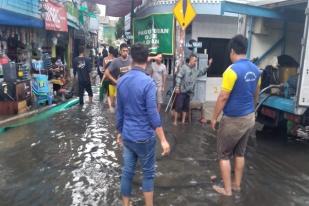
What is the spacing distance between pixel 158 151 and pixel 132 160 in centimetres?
277

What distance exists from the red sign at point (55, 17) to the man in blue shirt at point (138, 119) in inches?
400

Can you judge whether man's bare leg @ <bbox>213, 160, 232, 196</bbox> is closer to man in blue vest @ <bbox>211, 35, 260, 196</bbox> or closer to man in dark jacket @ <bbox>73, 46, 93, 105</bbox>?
man in blue vest @ <bbox>211, 35, 260, 196</bbox>

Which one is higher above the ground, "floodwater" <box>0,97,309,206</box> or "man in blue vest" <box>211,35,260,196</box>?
"man in blue vest" <box>211,35,260,196</box>

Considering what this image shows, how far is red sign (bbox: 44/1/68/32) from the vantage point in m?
13.4

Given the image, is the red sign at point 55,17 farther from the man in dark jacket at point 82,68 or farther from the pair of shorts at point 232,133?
the pair of shorts at point 232,133

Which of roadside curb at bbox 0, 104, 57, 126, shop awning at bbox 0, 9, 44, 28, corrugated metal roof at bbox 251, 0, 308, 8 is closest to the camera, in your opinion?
corrugated metal roof at bbox 251, 0, 308, 8

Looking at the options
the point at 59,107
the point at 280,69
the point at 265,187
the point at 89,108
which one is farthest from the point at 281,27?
the point at 59,107

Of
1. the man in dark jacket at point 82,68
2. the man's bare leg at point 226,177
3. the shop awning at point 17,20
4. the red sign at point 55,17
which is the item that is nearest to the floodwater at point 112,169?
the man's bare leg at point 226,177

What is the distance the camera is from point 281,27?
29.1ft

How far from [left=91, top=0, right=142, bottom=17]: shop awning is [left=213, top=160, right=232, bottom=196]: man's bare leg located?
535 inches

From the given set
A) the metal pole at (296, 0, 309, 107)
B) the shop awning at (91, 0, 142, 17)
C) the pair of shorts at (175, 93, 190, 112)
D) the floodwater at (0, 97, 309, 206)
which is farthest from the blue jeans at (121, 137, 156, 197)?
the shop awning at (91, 0, 142, 17)

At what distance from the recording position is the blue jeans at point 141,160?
395cm

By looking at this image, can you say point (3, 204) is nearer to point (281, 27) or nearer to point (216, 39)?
point (281, 27)

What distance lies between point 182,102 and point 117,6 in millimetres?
11775
